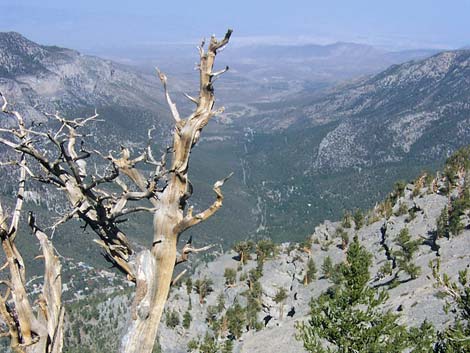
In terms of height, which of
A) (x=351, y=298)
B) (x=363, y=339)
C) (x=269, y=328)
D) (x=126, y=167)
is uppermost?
(x=126, y=167)

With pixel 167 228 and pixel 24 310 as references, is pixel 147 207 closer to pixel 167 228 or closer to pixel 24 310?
pixel 167 228

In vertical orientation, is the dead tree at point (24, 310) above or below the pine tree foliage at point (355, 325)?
above

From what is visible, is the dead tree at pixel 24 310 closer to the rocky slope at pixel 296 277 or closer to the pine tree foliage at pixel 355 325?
the pine tree foliage at pixel 355 325

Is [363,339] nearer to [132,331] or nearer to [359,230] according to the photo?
[132,331]

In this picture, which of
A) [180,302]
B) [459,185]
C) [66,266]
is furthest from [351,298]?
[66,266]

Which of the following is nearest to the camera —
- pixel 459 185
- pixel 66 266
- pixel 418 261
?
pixel 418 261

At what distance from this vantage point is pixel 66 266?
179 meters

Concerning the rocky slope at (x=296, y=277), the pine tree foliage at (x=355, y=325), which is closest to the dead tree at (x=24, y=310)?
the pine tree foliage at (x=355, y=325)

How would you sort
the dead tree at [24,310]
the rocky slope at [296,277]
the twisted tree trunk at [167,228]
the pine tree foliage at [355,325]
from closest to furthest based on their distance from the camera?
the dead tree at [24,310]
the twisted tree trunk at [167,228]
the pine tree foliage at [355,325]
the rocky slope at [296,277]

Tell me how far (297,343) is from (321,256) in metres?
18.6

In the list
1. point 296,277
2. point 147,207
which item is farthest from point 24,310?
point 296,277

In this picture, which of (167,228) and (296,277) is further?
(296,277)

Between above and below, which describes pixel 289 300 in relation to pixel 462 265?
below

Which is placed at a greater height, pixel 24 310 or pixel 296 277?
pixel 24 310
